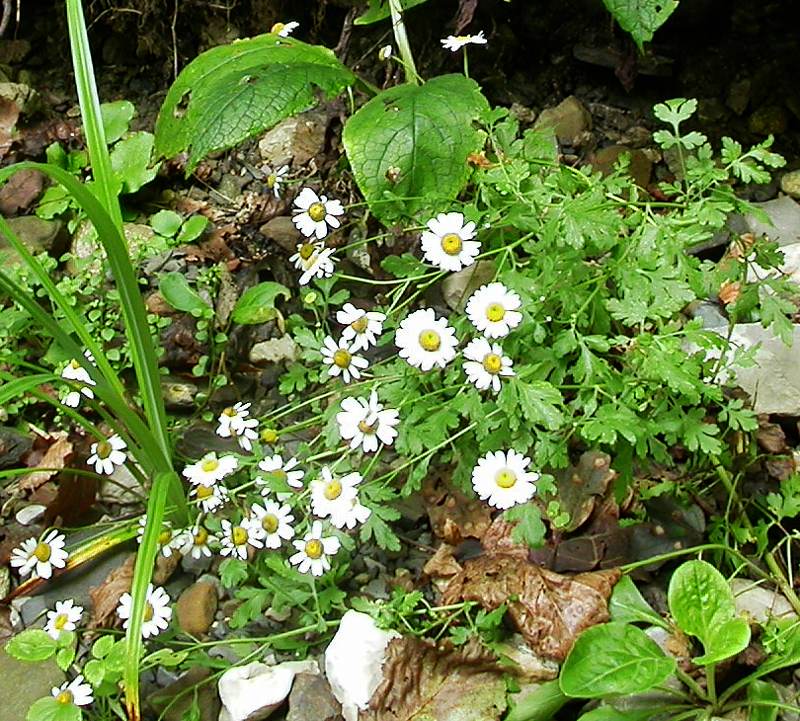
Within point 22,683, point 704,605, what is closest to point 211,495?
point 22,683

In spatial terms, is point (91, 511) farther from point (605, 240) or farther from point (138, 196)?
point (605, 240)

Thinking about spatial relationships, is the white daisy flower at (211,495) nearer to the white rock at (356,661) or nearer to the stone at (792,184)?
the white rock at (356,661)

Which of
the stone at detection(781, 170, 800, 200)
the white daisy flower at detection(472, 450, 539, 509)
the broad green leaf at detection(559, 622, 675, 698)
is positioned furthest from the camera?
the stone at detection(781, 170, 800, 200)

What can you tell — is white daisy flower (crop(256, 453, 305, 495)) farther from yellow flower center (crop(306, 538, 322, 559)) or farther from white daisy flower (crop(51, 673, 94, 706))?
white daisy flower (crop(51, 673, 94, 706))

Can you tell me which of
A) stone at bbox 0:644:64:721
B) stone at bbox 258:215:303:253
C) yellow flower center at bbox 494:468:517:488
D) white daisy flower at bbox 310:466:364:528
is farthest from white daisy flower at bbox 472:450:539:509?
stone at bbox 258:215:303:253

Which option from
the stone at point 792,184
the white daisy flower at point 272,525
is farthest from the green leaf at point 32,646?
the stone at point 792,184

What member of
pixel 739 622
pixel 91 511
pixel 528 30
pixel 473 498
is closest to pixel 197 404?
pixel 91 511

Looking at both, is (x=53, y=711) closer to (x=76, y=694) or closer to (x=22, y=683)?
(x=76, y=694)
